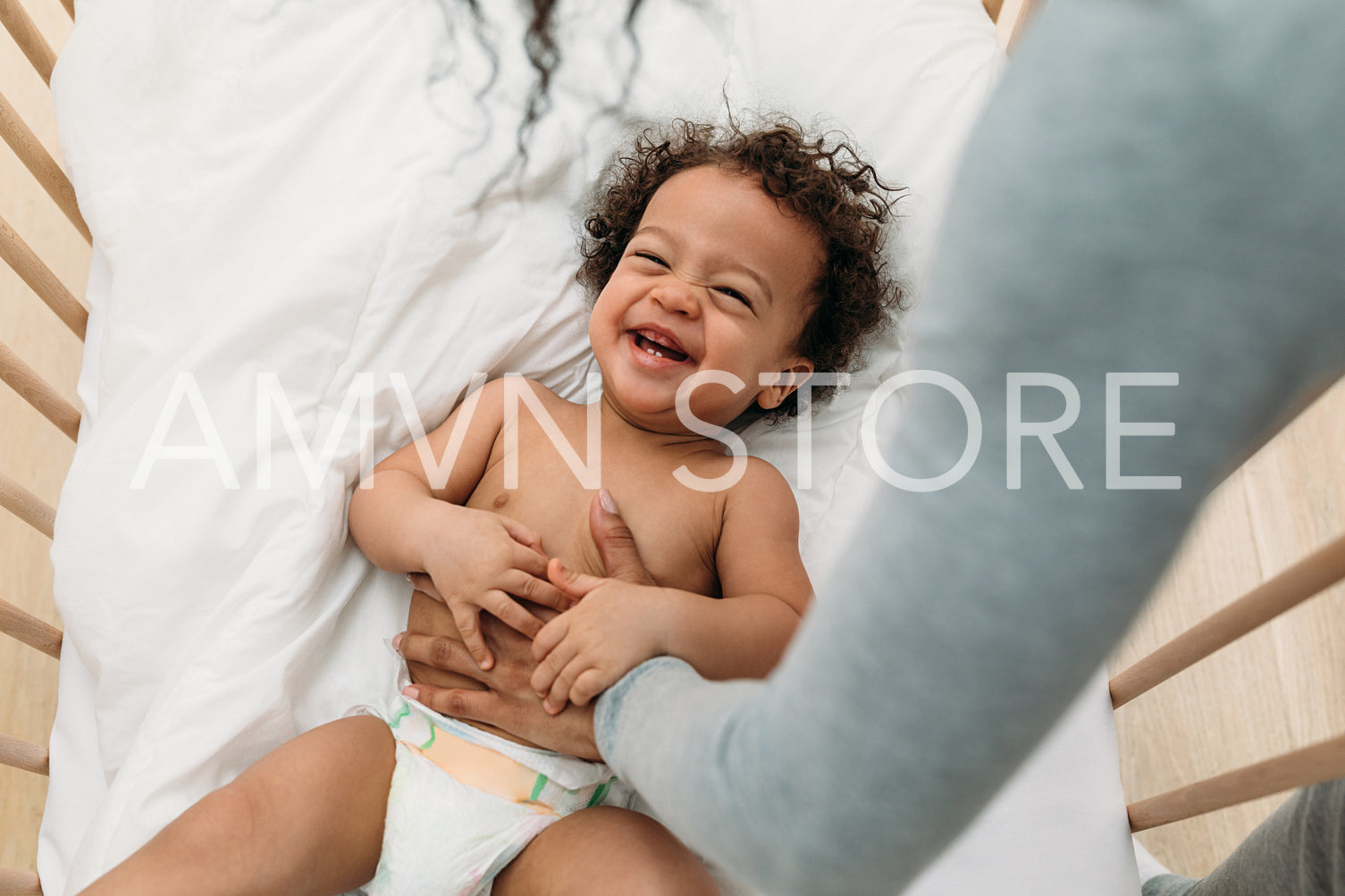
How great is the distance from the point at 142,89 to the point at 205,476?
45cm

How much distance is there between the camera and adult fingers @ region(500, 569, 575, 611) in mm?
746

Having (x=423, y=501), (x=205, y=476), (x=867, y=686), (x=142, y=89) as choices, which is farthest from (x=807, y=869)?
(x=142, y=89)

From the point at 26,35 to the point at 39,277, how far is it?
28 centimetres

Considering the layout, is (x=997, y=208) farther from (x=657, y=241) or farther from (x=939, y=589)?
(x=657, y=241)

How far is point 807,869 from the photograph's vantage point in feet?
1.10

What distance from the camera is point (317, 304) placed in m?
0.86

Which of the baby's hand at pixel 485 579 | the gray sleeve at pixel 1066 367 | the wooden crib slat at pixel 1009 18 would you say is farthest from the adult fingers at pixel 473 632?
the wooden crib slat at pixel 1009 18

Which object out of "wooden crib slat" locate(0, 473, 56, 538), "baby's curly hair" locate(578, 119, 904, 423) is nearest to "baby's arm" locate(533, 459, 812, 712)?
"baby's curly hair" locate(578, 119, 904, 423)

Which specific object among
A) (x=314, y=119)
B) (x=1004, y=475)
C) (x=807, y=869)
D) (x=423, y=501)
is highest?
(x=314, y=119)

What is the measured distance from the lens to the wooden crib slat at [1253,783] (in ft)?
1.58

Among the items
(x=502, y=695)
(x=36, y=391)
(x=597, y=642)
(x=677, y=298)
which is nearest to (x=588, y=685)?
(x=597, y=642)

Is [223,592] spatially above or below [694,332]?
below

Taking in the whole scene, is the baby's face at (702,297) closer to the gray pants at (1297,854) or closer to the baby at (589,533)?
the baby at (589,533)

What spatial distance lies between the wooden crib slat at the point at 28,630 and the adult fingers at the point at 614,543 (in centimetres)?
48
